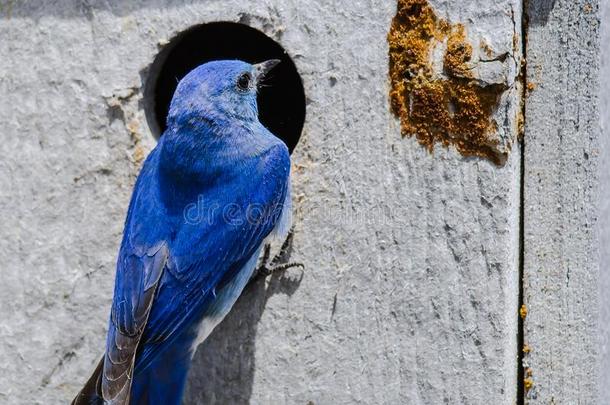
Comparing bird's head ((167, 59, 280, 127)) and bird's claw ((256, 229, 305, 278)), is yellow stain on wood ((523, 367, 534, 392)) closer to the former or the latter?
bird's claw ((256, 229, 305, 278))

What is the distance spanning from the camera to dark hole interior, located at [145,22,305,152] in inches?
119

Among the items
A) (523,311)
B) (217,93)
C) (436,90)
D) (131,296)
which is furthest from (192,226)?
(523,311)

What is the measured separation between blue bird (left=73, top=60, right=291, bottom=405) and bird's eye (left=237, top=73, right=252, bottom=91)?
3 cm

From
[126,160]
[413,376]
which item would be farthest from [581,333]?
[126,160]

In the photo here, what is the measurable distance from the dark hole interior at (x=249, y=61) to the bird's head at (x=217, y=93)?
7.9 inches

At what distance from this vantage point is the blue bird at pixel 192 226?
2.54 metres

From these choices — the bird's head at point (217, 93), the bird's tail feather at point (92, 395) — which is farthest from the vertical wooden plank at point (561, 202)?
the bird's tail feather at point (92, 395)

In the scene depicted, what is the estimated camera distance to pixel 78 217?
9.11ft

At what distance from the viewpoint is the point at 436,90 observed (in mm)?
2484

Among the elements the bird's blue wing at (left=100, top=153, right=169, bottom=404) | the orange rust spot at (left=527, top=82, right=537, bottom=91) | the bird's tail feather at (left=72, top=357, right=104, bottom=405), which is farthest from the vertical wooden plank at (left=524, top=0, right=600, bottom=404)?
the bird's tail feather at (left=72, top=357, right=104, bottom=405)

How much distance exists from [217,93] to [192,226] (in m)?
0.34

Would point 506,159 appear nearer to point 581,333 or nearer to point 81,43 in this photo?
point 581,333

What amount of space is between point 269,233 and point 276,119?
30.8 inches

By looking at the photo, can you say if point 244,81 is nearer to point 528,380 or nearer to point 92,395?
point 92,395
